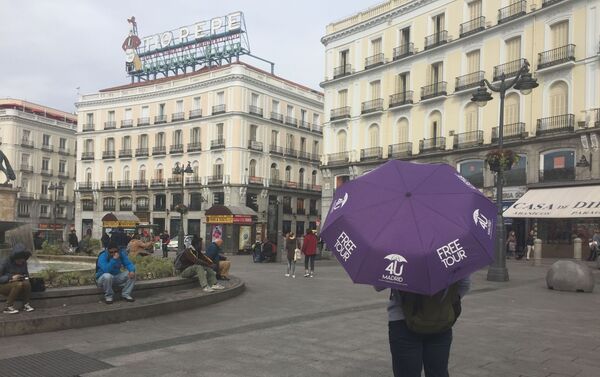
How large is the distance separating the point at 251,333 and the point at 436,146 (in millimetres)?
30254

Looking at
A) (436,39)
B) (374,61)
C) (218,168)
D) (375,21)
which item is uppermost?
(375,21)

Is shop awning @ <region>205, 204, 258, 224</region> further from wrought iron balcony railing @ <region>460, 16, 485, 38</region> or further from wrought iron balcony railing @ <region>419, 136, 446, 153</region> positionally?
wrought iron balcony railing @ <region>460, 16, 485, 38</region>

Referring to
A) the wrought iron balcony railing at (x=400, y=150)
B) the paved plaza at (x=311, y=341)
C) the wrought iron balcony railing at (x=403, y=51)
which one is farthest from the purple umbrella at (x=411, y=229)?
the wrought iron balcony railing at (x=403, y=51)

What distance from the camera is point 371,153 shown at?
40.1 meters

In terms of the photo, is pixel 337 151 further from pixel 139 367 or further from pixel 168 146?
pixel 139 367

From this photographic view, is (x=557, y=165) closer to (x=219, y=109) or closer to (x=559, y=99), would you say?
(x=559, y=99)

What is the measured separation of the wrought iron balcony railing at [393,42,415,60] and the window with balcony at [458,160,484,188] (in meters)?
9.30

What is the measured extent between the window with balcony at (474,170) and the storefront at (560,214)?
3.77 meters

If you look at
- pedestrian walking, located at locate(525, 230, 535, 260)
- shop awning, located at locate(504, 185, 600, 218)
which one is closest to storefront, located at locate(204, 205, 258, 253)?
shop awning, located at locate(504, 185, 600, 218)

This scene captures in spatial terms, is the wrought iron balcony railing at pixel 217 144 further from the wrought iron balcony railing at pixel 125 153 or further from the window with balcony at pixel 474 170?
the window with balcony at pixel 474 170

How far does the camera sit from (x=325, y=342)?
708 centimetres

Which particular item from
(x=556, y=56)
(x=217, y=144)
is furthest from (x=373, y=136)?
(x=217, y=144)

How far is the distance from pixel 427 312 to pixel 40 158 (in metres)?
76.2

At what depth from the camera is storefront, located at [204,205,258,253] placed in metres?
33.4
